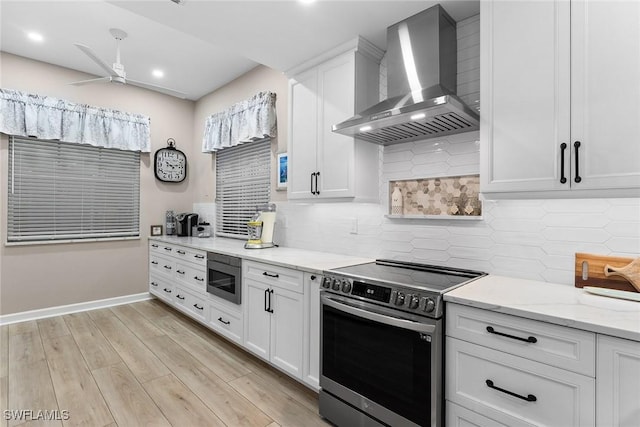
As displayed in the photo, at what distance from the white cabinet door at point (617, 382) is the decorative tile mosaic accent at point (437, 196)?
1040 mm

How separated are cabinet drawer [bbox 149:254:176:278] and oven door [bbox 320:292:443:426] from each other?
2696 millimetres

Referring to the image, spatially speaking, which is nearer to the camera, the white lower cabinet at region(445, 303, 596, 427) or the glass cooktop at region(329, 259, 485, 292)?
the white lower cabinet at region(445, 303, 596, 427)

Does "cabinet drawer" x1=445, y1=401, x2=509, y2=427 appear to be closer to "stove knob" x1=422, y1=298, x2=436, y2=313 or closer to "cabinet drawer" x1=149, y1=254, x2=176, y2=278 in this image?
"stove knob" x1=422, y1=298, x2=436, y2=313

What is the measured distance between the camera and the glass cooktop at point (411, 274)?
172cm

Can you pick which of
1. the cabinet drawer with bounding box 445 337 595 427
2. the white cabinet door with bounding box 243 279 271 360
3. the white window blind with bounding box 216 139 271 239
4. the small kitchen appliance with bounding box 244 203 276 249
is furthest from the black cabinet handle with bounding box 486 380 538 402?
the white window blind with bounding box 216 139 271 239

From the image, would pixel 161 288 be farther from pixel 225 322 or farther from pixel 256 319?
pixel 256 319

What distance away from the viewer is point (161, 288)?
424 cm

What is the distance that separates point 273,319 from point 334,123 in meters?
1.62

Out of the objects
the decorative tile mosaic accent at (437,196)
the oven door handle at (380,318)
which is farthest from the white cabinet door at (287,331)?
the decorative tile mosaic accent at (437,196)

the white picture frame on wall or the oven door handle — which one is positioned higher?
the white picture frame on wall

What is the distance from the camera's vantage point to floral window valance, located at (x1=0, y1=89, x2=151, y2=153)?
354 cm

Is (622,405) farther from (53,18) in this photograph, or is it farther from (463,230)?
(53,18)

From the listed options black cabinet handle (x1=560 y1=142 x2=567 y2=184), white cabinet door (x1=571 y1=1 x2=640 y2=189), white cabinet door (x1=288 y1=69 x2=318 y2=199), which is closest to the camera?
white cabinet door (x1=571 y1=1 x2=640 y2=189)

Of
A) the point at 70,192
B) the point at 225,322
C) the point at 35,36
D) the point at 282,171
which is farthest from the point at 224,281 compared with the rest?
the point at 35,36
